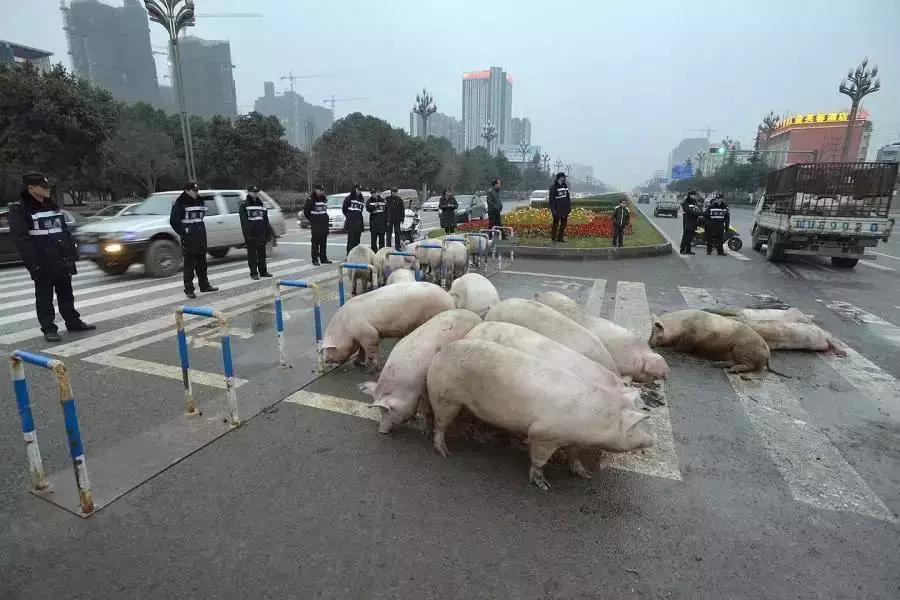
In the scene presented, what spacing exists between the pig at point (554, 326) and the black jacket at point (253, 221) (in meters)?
Result: 7.23

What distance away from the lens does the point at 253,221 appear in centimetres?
1021

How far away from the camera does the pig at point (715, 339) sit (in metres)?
5.52

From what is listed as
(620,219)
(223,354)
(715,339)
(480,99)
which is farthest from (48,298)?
(480,99)

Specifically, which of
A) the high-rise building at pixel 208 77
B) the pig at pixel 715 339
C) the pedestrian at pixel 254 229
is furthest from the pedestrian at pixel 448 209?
the high-rise building at pixel 208 77

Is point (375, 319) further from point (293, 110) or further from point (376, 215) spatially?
point (293, 110)

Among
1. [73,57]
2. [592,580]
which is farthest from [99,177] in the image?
[73,57]

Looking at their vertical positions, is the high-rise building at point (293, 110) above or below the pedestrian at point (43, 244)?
above

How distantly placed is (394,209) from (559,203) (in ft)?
16.4

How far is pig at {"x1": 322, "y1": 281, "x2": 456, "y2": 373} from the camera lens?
512 cm

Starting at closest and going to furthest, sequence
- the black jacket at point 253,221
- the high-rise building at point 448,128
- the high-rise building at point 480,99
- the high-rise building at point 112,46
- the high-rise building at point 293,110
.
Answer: the black jacket at point 253,221, the high-rise building at point 112,46, the high-rise building at point 293,110, the high-rise building at point 448,128, the high-rise building at point 480,99

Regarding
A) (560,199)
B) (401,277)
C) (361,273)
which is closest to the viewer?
(401,277)

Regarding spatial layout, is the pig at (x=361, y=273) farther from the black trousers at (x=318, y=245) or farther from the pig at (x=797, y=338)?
the pig at (x=797, y=338)

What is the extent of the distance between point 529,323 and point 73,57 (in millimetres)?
81364

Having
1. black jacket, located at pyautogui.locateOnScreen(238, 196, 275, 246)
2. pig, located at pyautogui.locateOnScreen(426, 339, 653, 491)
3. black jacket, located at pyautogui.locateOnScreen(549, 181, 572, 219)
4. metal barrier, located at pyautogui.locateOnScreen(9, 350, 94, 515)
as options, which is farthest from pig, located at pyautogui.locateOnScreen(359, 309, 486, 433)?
black jacket, located at pyautogui.locateOnScreen(549, 181, 572, 219)
